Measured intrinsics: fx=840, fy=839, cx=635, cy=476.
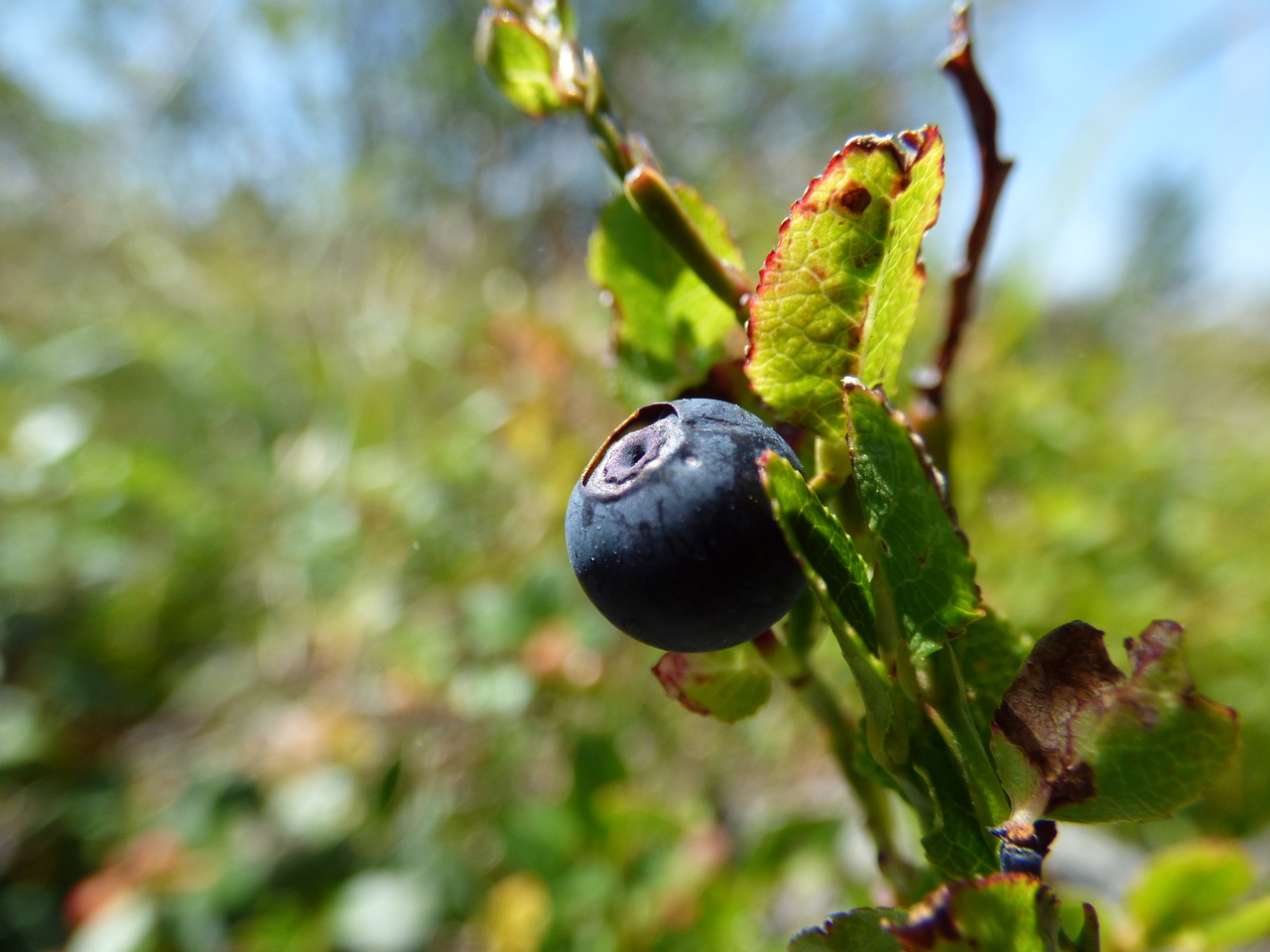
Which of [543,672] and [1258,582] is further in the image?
[1258,582]

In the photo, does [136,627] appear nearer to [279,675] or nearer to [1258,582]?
[279,675]

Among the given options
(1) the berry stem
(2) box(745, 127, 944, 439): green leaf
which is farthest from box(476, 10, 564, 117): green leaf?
(1) the berry stem

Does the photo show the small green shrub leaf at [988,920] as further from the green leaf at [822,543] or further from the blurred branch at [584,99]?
the blurred branch at [584,99]

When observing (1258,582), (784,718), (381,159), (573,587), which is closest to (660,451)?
(573,587)

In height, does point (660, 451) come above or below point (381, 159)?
below

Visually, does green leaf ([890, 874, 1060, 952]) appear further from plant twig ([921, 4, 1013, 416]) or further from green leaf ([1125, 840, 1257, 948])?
green leaf ([1125, 840, 1257, 948])

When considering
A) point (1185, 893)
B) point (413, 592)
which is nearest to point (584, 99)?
point (1185, 893)

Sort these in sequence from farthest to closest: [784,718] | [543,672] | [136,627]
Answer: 1. [136,627]
2. [784,718]
3. [543,672]
